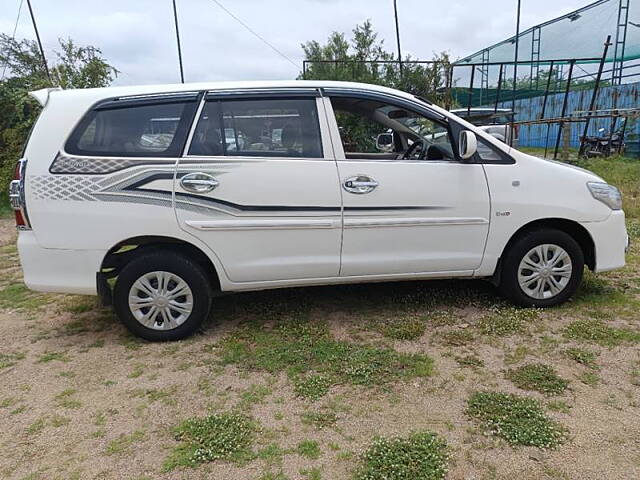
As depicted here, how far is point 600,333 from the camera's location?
11.4 ft

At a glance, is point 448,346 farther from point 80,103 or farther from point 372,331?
point 80,103

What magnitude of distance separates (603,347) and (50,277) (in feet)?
12.7

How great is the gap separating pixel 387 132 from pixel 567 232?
69.4 inches

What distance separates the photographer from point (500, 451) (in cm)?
232

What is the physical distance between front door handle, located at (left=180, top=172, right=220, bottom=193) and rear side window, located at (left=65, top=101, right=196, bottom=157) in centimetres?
19

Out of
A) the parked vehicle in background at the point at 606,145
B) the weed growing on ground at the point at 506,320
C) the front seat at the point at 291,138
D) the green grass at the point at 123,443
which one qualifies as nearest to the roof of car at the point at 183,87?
the front seat at the point at 291,138

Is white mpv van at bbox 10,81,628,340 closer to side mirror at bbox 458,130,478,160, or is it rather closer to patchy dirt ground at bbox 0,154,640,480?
side mirror at bbox 458,130,478,160

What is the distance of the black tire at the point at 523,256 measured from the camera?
12.5ft

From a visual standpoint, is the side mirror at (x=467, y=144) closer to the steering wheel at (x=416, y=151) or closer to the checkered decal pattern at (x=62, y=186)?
the steering wheel at (x=416, y=151)

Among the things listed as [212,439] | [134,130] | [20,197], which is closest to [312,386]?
[212,439]

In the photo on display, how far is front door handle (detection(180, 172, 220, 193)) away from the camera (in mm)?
3332

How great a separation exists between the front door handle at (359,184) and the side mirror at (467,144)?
2.27 feet

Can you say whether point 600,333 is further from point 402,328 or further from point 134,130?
point 134,130

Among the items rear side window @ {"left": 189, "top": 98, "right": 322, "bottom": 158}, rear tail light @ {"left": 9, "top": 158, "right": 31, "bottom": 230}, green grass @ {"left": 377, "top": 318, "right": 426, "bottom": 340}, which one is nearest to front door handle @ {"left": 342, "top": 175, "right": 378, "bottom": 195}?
rear side window @ {"left": 189, "top": 98, "right": 322, "bottom": 158}
